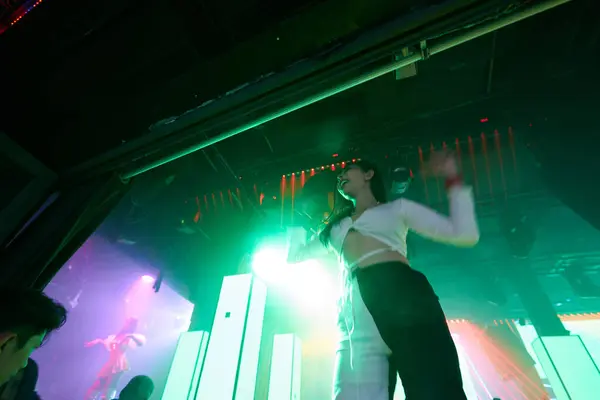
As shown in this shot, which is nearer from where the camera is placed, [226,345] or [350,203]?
[350,203]

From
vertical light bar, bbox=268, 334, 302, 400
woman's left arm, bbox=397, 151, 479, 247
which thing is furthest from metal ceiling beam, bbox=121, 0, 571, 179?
vertical light bar, bbox=268, 334, 302, 400

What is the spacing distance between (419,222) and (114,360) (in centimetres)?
1501

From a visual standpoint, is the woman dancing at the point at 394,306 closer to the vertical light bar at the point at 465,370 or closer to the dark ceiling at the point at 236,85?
the dark ceiling at the point at 236,85

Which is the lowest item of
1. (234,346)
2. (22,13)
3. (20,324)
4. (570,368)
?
(20,324)

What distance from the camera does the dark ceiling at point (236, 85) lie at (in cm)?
259

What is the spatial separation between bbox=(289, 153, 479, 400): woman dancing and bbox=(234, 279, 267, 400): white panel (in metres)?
1.48

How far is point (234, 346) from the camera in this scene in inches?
109

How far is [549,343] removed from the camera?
12.3 feet

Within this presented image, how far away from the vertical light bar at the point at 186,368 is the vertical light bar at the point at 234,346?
0.58 metres

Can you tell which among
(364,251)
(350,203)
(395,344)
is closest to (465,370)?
(350,203)

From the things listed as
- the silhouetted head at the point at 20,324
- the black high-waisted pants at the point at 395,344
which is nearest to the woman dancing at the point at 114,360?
the silhouetted head at the point at 20,324

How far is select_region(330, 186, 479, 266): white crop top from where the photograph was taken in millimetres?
1531

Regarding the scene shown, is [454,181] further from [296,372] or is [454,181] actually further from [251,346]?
[296,372]

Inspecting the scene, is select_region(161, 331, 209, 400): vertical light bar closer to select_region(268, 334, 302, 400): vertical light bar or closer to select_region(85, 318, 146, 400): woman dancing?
select_region(268, 334, 302, 400): vertical light bar
